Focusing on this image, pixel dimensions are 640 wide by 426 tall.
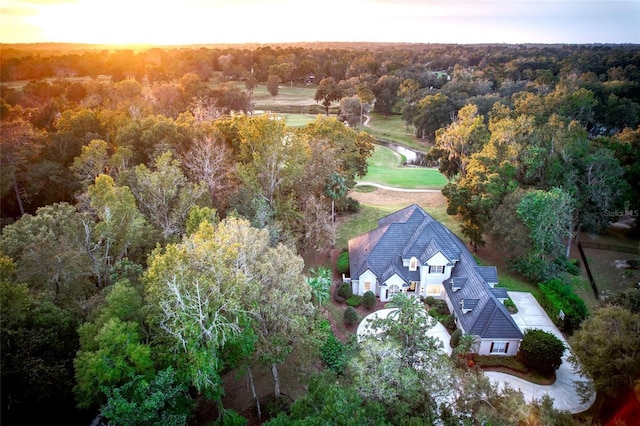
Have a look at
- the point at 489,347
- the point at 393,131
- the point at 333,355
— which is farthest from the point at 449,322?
the point at 393,131

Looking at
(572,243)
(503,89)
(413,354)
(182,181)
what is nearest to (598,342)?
(413,354)

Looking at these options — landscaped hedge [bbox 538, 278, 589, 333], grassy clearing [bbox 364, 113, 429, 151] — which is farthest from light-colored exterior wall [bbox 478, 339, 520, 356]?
grassy clearing [bbox 364, 113, 429, 151]

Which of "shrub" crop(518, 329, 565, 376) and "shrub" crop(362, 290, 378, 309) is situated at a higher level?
"shrub" crop(518, 329, 565, 376)

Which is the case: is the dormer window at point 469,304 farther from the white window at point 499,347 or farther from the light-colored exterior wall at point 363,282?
the light-colored exterior wall at point 363,282

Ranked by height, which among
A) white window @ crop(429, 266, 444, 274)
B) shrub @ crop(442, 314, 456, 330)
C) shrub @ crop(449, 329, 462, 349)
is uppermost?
white window @ crop(429, 266, 444, 274)

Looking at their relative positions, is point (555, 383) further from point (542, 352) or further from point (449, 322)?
point (449, 322)

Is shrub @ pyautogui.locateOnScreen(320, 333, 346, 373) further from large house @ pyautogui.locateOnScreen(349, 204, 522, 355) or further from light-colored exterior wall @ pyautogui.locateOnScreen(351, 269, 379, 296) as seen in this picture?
large house @ pyautogui.locateOnScreen(349, 204, 522, 355)

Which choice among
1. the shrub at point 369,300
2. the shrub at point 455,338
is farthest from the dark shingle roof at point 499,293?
the shrub at point 369,300

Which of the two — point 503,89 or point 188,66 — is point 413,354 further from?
point 188,66
